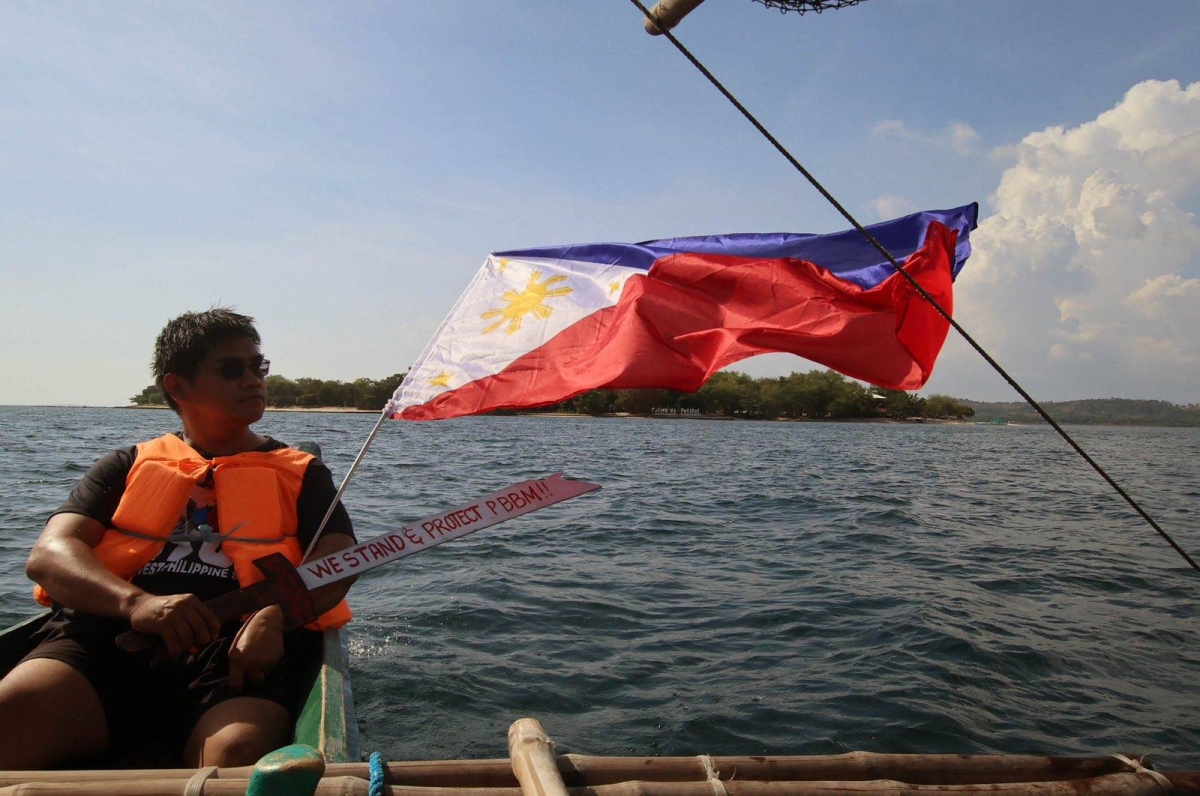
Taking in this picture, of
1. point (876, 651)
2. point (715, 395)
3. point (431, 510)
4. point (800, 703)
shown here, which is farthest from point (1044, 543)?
point (715, 395)

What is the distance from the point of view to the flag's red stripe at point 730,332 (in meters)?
4.26

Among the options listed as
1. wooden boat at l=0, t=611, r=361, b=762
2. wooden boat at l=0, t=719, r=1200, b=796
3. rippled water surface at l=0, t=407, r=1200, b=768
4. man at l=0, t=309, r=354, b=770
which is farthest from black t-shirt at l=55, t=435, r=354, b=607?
rippled water surface at l=0, t=407, r=1200, b=768

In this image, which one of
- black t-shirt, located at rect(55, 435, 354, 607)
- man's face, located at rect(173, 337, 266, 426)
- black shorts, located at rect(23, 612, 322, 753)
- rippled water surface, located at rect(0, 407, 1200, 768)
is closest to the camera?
black shorts, located at rect(23, 612, 322, 753)

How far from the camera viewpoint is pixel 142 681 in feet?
10.2

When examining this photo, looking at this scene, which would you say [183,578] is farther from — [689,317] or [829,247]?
[829,247]

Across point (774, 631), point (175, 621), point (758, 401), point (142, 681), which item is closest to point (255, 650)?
point (175, 621)

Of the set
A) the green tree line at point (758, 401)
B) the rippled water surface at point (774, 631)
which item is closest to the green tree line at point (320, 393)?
the green tree line at point (758, 401)

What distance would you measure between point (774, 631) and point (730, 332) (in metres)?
4.29

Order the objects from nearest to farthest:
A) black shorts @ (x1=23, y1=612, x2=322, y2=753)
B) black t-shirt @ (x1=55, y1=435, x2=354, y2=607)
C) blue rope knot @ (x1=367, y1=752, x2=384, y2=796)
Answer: blue rope knot @ (x1=367, y1=752, x2=384, y2=796) < black shorts @ (x1=23, y1=612, x2=322, y2=753) < black t-shirt @ (x1=55, y1=435, x2=354, y2=607)

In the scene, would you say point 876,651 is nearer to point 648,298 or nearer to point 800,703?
point 800,703

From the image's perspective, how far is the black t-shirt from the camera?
3.29 metres

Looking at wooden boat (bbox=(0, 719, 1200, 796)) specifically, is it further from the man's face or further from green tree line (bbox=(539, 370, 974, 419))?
green tree line (bbox=(539, 370, 974, 419))

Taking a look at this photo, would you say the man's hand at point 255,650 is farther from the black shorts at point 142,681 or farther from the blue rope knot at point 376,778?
the blue rope knot at point 376,778

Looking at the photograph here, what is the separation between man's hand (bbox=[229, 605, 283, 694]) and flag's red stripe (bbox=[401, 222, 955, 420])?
54.9 inches
